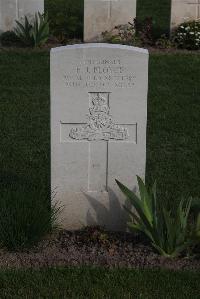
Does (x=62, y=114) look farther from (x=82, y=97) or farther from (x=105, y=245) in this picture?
(x=105, y=245)

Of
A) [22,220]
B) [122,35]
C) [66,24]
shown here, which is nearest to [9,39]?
[66,24]

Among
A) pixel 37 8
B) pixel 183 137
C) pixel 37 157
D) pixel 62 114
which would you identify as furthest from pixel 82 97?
pixel 37 8

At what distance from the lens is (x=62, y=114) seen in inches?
229

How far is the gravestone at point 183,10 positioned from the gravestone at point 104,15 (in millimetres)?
726

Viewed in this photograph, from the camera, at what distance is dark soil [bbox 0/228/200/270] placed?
550 cm

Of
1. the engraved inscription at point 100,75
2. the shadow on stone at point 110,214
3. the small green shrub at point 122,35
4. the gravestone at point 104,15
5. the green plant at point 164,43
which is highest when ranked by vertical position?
the gravestone at point 104,15

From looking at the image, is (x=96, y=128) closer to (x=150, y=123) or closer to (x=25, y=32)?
(x=150, y=123)

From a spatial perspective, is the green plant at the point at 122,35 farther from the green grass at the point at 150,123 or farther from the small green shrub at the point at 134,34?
A: the green grass at the point at 150,123

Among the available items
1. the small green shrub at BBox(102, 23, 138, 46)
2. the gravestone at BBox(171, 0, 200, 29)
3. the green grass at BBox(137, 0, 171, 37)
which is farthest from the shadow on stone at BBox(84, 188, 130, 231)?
the green grass at BBox(137, 0, 171, 37)

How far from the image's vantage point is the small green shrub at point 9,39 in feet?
43.1

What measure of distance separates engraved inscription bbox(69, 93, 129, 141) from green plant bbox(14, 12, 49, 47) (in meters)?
6.97

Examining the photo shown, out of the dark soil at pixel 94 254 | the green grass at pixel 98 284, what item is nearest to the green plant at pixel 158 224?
the dark soil at pixel 94 254

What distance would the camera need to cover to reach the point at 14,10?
13.0 metres

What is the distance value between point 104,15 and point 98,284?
A: 28.9ft
